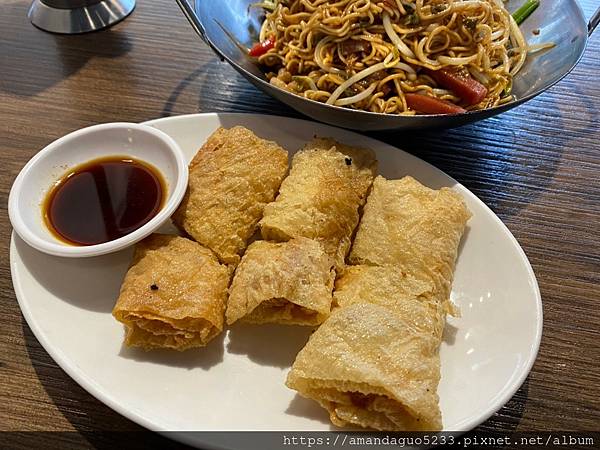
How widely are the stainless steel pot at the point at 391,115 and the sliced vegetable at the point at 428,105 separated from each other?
19 cm

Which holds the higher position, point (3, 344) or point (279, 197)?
point (279, 197)

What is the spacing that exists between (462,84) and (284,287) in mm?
1581

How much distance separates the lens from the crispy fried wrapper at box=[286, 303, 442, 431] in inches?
65.4

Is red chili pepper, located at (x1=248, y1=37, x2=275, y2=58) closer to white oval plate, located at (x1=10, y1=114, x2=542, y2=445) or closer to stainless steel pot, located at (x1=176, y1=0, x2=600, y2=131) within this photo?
stainless steel pot, located at (x1=176, y1=0, x2=600, y2=131)

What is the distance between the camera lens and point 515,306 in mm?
2037

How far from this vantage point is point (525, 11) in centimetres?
322

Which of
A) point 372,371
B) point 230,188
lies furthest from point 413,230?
point 230,188

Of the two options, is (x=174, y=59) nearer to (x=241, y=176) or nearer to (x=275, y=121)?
(x=275, y=121)

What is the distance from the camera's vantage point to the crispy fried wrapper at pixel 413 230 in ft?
6.95

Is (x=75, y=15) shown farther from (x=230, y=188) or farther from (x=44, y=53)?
(x=230, y=188)

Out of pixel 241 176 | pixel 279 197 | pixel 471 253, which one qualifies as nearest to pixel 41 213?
pixel 241 176

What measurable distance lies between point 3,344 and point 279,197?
1275 millimetres

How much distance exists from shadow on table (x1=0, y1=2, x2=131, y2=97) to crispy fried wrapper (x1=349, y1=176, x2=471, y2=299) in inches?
92.1

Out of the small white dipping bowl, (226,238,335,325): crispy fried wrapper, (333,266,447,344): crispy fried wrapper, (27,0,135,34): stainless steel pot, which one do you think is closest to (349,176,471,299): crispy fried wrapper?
(333,266,447,344): crispy fried wrapper
